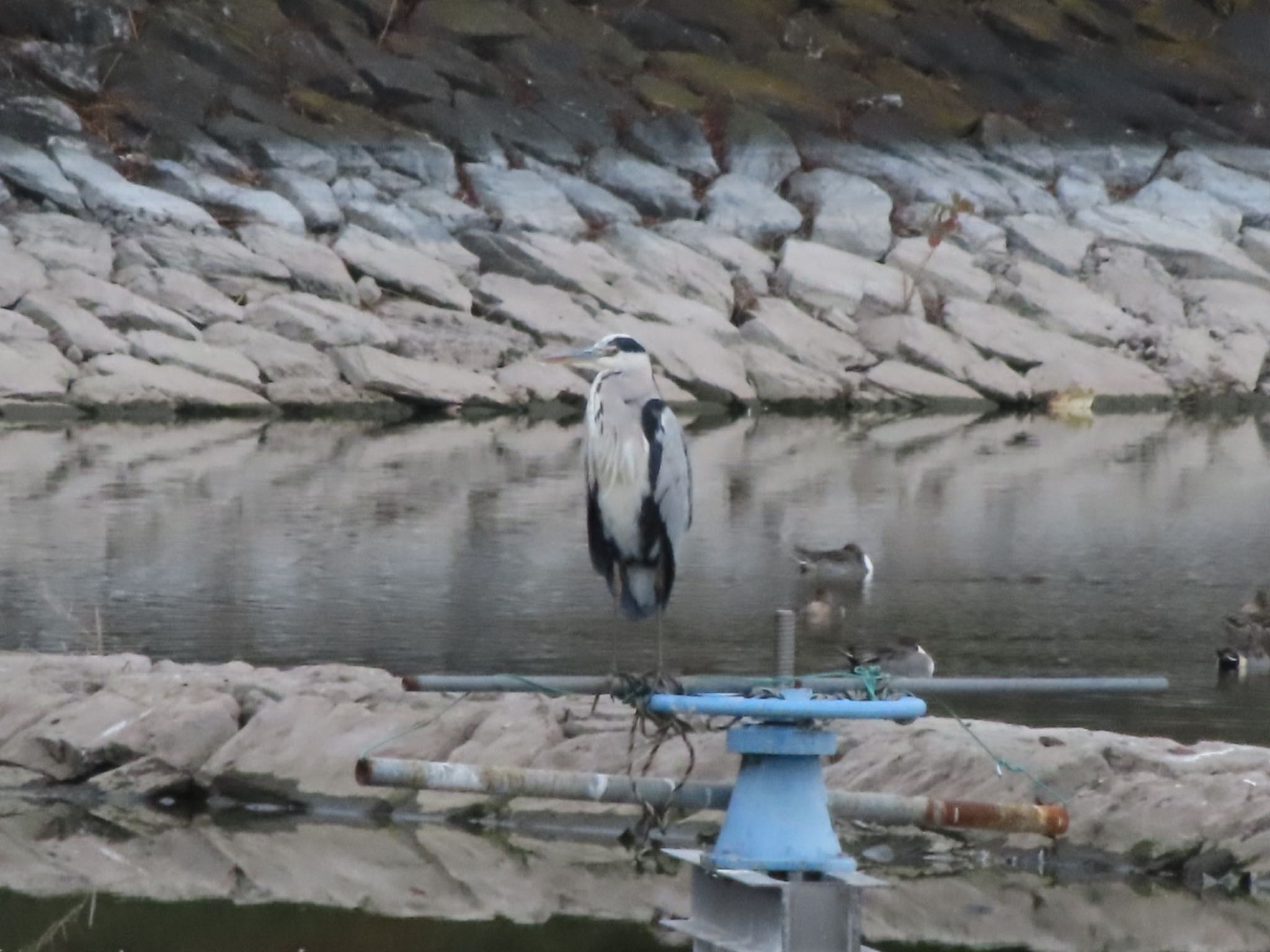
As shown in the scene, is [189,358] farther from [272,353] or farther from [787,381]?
[787,381]

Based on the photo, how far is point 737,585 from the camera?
14.9 m

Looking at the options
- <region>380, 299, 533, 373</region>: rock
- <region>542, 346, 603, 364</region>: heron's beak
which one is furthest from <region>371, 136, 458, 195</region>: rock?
<region>542, 346, 603, 364</region>: heron's beak

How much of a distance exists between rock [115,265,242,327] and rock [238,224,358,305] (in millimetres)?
965

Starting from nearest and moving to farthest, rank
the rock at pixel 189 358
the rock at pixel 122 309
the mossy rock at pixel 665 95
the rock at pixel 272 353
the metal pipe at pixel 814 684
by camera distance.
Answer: the metal pipe at pixel 814 684, the rock at pixel 189 358, the rock at pixel 122 309, the rock at pixel 272 353, the mossy rock at pixel 665 95

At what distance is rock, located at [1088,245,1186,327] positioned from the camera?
31.7 meters

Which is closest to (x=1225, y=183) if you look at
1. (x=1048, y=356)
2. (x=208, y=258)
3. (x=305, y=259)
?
(x=1048, y=356)

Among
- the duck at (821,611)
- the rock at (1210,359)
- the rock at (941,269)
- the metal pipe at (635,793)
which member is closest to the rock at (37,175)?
the rock at (941,269)

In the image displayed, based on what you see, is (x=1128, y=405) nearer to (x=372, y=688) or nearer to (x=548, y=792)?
(x=372, y=688)

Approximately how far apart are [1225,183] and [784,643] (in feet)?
101

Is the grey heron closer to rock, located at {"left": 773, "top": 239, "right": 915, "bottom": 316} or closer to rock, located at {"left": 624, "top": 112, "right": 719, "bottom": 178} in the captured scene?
rock, located at {"left": 773, "top": 239, "right": 915, "bottom": 316}

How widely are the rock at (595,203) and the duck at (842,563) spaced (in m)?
17.1

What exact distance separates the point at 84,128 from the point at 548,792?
26.8 m

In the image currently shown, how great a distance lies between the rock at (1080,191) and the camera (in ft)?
115

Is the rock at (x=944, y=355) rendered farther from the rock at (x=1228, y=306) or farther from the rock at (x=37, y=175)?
the rock at (x=37, y=175)
